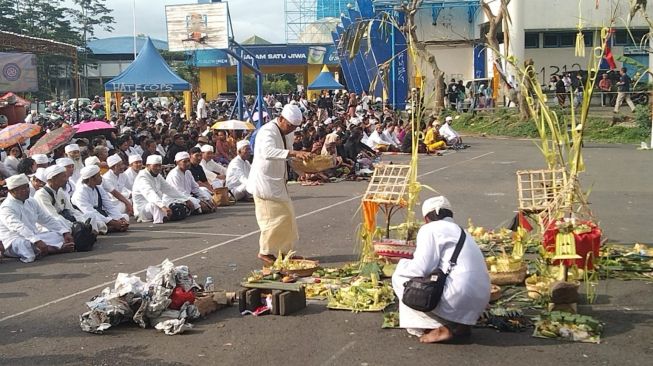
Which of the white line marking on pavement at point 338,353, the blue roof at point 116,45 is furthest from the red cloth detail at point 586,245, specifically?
the blue roof at point 116,45

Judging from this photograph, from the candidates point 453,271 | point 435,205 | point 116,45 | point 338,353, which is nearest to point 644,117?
point 435,205

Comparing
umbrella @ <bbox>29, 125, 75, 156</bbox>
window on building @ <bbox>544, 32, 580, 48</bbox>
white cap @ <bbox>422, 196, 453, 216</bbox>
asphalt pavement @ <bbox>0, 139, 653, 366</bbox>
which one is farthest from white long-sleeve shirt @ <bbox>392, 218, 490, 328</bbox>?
window on building @ <bbox>544, 32, 580, 48</bbox>

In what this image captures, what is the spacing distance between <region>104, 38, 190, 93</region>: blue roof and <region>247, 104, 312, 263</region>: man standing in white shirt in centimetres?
1740

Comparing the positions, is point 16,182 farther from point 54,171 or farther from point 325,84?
point 325,84

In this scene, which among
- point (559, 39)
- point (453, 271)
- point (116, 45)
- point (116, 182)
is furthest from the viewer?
point (116, 45)

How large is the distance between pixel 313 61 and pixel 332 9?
6710mm

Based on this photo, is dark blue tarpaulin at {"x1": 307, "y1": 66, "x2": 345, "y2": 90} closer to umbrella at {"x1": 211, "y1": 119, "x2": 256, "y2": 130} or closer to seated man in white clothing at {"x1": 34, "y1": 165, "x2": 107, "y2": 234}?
umbrella at {"x1": 211, "y1": 119, "x2": 256, "y2": 130}

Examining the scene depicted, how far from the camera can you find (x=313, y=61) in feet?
185

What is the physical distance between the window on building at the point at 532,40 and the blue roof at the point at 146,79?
2036cm

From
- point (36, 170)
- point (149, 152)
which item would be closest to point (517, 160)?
point (149, 152)

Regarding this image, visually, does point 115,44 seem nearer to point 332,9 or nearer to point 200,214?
point 332,9

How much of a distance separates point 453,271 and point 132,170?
9309 mm

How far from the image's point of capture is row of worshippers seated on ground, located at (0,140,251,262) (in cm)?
987

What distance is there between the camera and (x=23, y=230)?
32.2 ft
